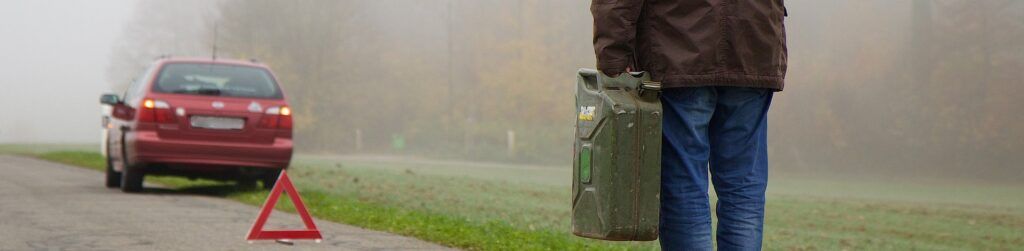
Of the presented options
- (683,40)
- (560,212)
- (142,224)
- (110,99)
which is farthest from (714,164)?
(110,99)

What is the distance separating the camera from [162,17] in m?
77.5

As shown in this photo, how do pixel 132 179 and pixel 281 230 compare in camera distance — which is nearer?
pixel 281 230

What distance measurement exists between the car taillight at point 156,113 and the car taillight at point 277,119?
855 mm

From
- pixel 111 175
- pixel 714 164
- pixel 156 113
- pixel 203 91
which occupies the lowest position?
pixel 111 175

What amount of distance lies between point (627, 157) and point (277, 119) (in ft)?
34.1

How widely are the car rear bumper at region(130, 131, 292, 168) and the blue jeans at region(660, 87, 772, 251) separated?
1007cm

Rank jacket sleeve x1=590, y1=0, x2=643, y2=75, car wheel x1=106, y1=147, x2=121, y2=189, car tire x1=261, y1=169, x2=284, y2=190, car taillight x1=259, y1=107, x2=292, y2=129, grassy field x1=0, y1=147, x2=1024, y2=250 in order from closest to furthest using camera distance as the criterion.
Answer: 1. jacket sleeve x1=590, y1=0, x2=643, y2=75
2. grassy field x1=0, y1=147, x2=1024, y2=250
3. car taillight x1=259, y1=107, x2=292, y2=129
4. car tire x1=261, y1=169, x2=284, y2=190
5. car wheel x1=106, y1=147, x2=121, y2=189

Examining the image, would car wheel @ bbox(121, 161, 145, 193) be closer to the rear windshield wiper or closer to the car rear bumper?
the car rear bumper

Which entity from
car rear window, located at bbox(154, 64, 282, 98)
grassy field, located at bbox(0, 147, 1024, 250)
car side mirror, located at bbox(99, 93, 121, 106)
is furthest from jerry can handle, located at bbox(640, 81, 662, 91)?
car side mirror, located at bbox(99, 93, 121, 106)

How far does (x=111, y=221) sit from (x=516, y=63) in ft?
135

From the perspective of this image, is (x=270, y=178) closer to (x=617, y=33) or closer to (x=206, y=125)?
(x=206, y=125)

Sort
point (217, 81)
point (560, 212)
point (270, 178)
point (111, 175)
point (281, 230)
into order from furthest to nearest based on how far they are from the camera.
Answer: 1. point (111, 175)
2. point (560, 212)
3. point (270, 178)
4. point (217, 81)
5. point (281, 230)

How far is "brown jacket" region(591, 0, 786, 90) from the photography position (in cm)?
428

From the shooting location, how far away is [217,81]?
14531 mm
